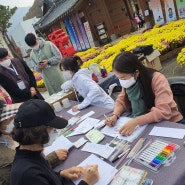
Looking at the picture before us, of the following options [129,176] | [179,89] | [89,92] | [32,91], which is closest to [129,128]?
[129,176]

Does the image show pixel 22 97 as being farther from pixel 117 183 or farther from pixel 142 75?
pixel 117 183

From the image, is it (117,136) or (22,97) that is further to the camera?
(22,97)

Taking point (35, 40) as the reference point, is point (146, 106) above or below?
below

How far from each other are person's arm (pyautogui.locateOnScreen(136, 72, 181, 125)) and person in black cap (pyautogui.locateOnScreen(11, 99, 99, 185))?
2.50 ft

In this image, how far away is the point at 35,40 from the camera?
4262 mm

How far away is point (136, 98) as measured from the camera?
234cm

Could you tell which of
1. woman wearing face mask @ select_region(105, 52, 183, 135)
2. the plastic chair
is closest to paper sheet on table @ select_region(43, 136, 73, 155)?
woman wearing face mask @ select_region(105, 52, 183, 135)

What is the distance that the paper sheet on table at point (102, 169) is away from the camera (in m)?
1.62

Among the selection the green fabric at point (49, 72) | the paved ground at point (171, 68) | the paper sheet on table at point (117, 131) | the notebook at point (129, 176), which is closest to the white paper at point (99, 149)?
the paper sheet on table at point (117, 131)

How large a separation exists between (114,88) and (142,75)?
164 centimetres

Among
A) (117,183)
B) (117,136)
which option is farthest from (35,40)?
(117,183)

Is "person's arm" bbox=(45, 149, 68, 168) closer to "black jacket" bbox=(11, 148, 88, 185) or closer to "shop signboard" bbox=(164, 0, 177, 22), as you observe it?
"black jacket" bbox=(11, 148, 88, 185)

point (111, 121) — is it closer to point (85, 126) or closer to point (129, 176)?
point (85, 126)

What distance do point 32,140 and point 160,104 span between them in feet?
3.87
